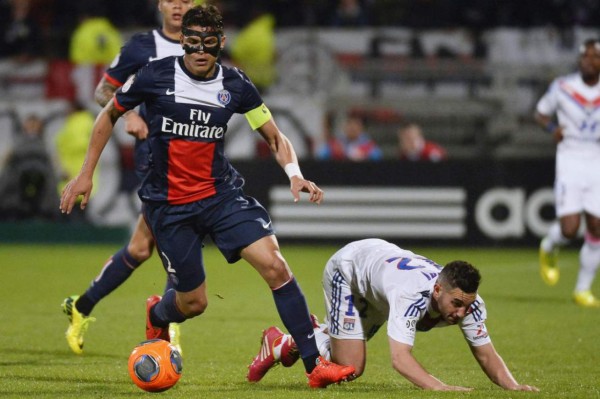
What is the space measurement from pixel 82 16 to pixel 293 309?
13243 millimetres

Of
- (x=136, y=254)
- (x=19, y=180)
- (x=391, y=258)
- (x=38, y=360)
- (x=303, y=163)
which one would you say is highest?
(x=391, y=258)

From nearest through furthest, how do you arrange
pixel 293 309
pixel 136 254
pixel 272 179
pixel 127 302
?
pixel 293 309 → pixel 136 254 → pixel 127 302 → pixel 272 179

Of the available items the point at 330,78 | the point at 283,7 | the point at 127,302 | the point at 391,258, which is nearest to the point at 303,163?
the point at 330,78

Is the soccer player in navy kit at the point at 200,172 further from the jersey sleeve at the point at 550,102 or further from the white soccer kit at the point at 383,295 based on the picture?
the jersey sleeve at the point at 550,102

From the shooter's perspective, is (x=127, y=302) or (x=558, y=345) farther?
(x=127, y=302)

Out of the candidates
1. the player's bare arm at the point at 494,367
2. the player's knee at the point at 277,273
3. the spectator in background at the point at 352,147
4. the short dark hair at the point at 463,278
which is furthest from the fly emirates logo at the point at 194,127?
the spectator in background at the point at 352,147

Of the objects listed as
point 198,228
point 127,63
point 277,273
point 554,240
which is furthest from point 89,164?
point 554,240

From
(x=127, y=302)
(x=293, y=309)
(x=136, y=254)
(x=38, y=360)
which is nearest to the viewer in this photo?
(x=293, y=309)

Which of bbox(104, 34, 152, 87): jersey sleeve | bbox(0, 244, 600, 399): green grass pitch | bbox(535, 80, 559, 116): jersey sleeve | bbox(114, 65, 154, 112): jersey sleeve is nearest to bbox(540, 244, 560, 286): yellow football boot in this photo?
bbox(0, 244, 600, 399): green grass pitch

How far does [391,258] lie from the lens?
6496 mm

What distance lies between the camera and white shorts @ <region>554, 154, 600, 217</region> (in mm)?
11109

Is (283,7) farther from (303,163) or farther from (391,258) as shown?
(391,258)

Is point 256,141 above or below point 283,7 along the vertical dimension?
below

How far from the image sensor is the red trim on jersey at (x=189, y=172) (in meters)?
6.53
